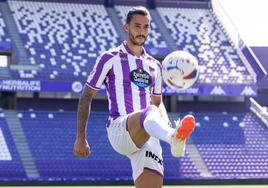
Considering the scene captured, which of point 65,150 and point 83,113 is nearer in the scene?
point 83,113

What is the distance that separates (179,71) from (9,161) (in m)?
18.8

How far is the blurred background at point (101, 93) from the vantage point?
2470 cm

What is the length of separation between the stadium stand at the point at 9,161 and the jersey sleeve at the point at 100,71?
721 inches

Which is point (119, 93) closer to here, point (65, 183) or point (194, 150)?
point (65, 183)

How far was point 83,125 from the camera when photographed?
5625 millimetres

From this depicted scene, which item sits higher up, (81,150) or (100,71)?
(100,71)

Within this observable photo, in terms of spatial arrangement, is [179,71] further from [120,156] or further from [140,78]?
[120,156]

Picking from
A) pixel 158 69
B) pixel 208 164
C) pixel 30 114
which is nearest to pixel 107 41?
pixel 30 114

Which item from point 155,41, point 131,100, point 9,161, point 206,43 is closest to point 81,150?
point 131,100

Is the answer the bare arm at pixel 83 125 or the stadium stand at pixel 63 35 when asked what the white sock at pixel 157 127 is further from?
the stadium stand at pixel 63 35

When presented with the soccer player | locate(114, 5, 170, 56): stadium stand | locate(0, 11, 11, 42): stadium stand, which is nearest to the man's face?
the soccer player

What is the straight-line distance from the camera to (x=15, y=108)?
2706 cm

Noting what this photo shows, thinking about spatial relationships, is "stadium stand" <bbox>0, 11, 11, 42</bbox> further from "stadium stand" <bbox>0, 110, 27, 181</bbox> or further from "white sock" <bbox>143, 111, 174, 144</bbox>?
"white sock" <bbox>143, 111, 174, 144</bbox>

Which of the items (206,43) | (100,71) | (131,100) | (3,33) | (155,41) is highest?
(100,71)
